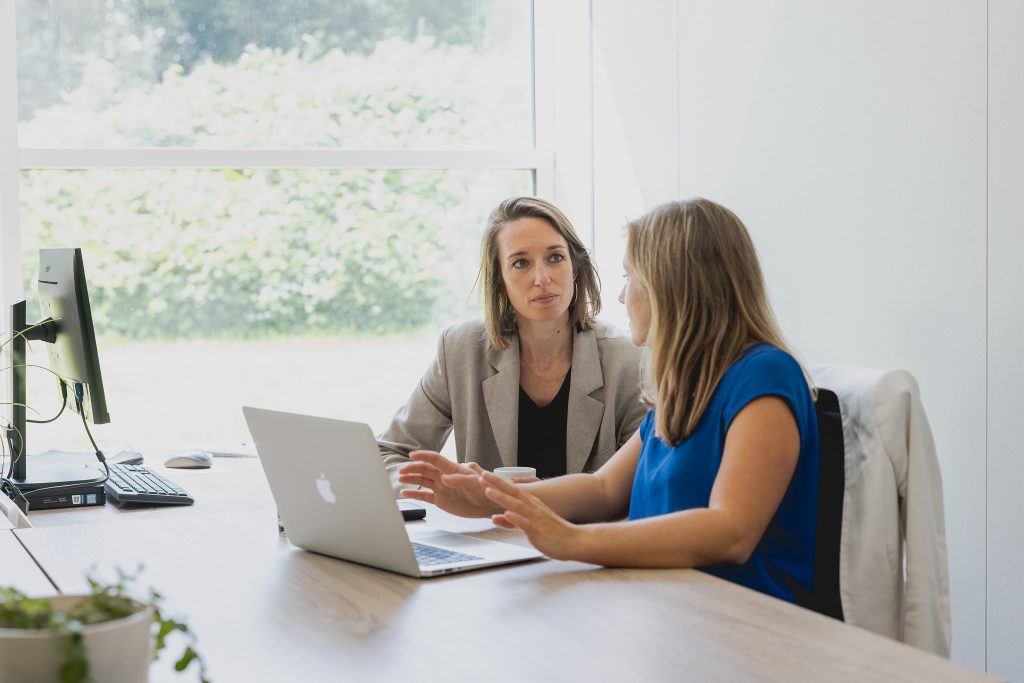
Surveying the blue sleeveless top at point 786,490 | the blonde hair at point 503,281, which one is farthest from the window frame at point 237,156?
the blue sleeveless top at point 786,490

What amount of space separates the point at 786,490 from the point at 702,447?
0.48 ft

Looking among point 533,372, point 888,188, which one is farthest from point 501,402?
point 888,188

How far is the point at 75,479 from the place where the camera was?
91.4 inches

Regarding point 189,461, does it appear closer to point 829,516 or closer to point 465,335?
point 465,335

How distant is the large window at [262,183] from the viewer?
157 inches

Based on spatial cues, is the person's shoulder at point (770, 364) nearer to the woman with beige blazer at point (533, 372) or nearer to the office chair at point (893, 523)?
the office chair at point (893, 523)

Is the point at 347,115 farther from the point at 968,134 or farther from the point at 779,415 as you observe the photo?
the point at 779,415

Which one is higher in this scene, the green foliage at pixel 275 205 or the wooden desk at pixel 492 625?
the green foliage at pixel 275 205

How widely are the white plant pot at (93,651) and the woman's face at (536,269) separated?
1845 millimetres

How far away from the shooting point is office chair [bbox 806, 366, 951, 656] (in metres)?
1.61

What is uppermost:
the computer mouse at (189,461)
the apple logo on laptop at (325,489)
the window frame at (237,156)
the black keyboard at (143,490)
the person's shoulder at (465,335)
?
the window frame at (237,156)

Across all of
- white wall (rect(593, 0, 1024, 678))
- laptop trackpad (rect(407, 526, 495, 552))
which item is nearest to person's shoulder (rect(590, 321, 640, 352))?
white wall (rect(593, 0, 1024, 678))

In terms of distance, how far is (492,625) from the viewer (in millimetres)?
1285

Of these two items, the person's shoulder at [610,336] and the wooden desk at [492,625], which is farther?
the person's shoulder at [610,336]
